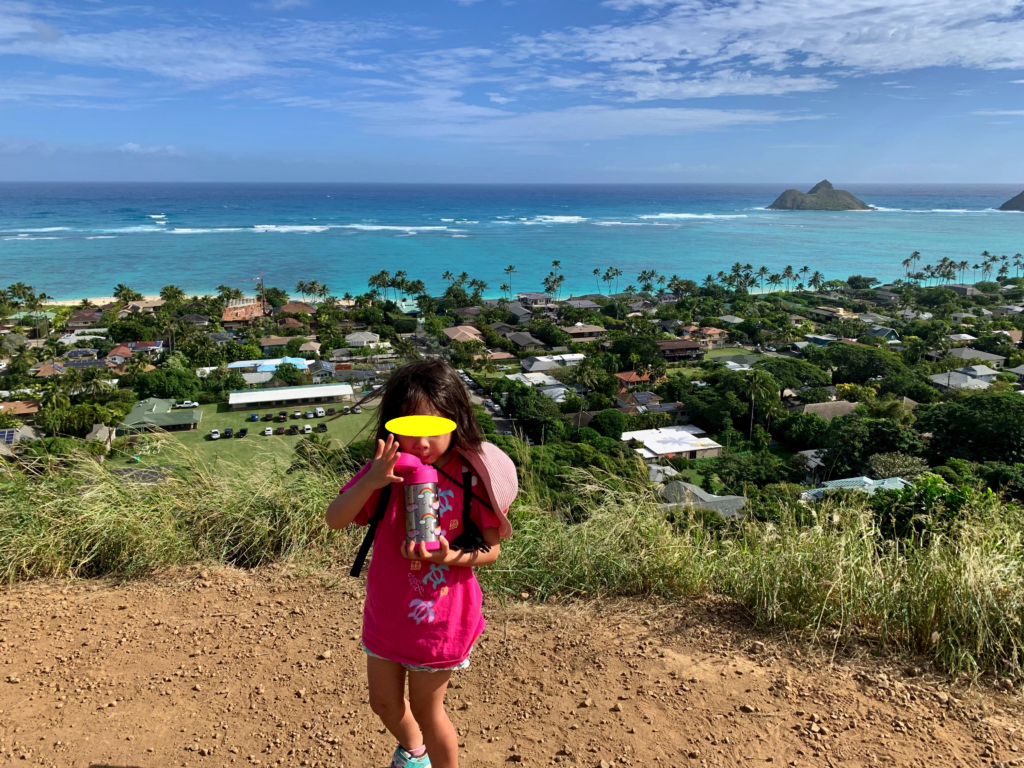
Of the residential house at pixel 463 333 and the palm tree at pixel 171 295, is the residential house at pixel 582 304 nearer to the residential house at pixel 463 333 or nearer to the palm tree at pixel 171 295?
the residential house at pixel 463 333

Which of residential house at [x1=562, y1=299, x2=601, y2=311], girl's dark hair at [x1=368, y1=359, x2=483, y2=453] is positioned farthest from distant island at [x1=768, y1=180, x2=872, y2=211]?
girl's dark hair at [x1=368, y1=359, x2=483, y2=453]

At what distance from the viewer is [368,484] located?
1.48 m

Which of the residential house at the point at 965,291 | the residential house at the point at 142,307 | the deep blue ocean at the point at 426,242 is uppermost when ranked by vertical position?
the deep blue ocean at the point at 426,242

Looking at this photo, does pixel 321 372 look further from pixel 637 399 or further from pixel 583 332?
pixel 583 332

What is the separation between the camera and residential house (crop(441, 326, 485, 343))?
36.2 m

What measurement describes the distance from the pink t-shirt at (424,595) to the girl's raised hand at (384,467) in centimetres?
10

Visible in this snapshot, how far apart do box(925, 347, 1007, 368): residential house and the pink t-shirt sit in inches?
1418

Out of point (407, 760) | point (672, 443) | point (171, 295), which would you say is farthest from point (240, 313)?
point (407, 760)

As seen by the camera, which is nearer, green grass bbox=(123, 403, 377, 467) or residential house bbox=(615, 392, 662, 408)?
green grass bbox=(123, 403, 377, 467)

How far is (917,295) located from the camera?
48969 mm

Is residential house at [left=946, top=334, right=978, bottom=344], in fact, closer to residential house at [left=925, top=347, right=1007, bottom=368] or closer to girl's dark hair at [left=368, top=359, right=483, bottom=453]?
residential house at [left=925, top=347, right=1007, bottom=368]

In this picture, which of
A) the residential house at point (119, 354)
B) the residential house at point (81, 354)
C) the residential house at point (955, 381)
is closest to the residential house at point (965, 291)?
the residential house at point (955, 381)

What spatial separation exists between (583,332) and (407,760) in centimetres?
3747

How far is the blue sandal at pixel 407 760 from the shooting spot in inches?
68.2
